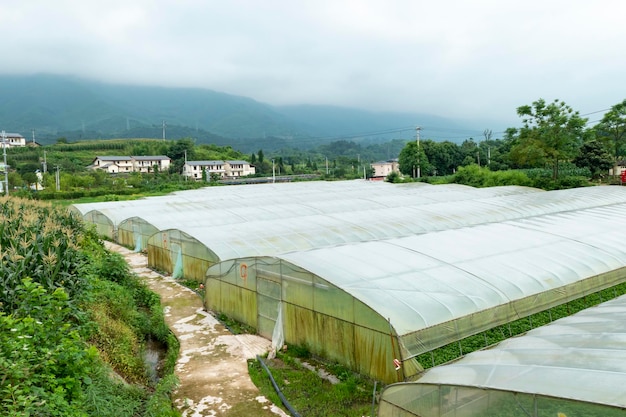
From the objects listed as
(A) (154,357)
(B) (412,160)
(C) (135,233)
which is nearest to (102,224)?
(C) (135,233)

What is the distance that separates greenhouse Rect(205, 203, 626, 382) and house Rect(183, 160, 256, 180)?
84.2m

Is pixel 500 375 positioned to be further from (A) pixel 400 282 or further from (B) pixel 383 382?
(A) pixel 400 282

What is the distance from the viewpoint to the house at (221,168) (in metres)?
97.1

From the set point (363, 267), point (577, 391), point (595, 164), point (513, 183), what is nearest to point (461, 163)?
point (595, 164)

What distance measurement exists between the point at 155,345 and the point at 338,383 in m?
6.36

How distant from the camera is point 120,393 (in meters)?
9.09

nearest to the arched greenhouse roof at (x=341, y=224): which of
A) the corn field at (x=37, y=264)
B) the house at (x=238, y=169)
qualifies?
the corn field at (x=37, y=264)

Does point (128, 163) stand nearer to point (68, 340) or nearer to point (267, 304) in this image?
point (267, 304)

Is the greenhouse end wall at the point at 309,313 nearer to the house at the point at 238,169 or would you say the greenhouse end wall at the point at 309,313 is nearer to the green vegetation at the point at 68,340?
the green vegetation at the point at 68,340

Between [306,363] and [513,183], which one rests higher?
[513,183]

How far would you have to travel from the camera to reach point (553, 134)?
44.2 metres

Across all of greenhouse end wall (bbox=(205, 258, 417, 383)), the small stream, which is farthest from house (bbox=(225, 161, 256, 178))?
the small stream

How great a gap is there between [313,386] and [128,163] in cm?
9918

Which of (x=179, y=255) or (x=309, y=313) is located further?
(x=179, y=255)
